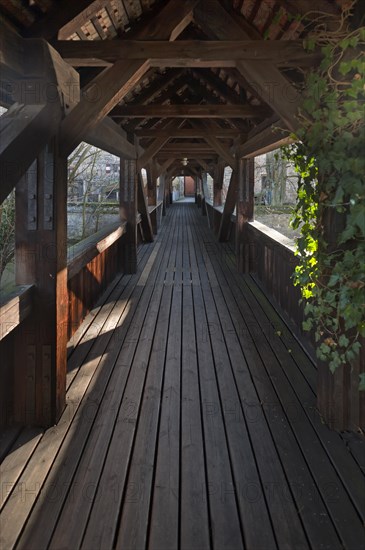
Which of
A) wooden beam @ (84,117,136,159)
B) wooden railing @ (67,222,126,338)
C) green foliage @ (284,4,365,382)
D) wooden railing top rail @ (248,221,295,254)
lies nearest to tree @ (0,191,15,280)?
wooden railing @ (67,222,126,338)

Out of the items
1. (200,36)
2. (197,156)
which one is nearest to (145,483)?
(200,36)

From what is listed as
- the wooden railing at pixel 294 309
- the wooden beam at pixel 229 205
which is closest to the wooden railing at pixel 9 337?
the wooden railing at pixel 294 309

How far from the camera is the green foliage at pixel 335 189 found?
2.06 meters

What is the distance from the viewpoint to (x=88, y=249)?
14.0ft

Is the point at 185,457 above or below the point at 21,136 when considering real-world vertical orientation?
below

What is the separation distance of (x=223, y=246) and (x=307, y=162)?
723cm

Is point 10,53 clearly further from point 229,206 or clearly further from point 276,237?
point 229,206

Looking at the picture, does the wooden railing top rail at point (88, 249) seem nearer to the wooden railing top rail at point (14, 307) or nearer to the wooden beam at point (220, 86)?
the wooden railing top rail at point (14, 307)

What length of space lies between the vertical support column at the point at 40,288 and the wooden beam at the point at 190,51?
642mm

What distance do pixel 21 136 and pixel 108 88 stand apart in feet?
3.09

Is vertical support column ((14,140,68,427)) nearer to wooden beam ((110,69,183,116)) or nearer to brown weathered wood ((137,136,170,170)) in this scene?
wooden beam ((110,69,183,116))

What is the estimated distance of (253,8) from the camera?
346 cm

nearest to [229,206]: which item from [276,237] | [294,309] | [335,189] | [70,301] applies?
[276,237]

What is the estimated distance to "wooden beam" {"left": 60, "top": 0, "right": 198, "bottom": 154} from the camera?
101 inches
